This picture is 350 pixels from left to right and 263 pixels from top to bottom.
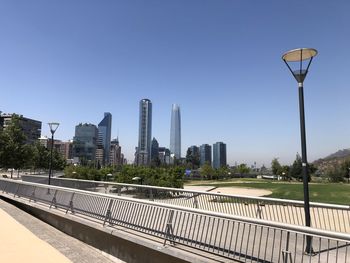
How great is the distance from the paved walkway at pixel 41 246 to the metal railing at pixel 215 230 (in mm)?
865

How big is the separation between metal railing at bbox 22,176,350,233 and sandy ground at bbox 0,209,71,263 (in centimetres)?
539

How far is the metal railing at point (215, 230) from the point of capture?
18.0 ft

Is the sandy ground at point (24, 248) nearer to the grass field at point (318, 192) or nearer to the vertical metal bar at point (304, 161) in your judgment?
the vertical metal bar at point (304, 161)

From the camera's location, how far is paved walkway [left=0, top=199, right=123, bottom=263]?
8.53 m

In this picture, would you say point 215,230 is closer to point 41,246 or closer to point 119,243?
point 119,243

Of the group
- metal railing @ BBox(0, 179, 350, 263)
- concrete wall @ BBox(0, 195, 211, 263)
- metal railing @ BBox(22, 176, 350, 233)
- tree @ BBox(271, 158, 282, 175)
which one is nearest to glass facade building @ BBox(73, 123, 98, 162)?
tree @ BBox(271, 158, 282, 175)

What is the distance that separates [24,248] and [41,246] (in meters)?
0.43

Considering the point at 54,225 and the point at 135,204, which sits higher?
the point at 135,204

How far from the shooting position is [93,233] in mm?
9648

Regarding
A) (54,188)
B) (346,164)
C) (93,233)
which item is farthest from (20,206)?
(346,164)

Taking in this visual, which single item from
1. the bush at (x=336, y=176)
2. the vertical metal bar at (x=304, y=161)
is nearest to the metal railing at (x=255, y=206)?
the vertical metal bar at (x=304, y=161)

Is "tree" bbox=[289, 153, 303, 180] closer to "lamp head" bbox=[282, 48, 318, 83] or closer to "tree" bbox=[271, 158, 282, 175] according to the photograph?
"tree" bbox=[271, 158, 282, 175]

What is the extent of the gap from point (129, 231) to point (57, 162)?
7450 cm

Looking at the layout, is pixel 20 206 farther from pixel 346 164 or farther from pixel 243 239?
pixel 346 164
